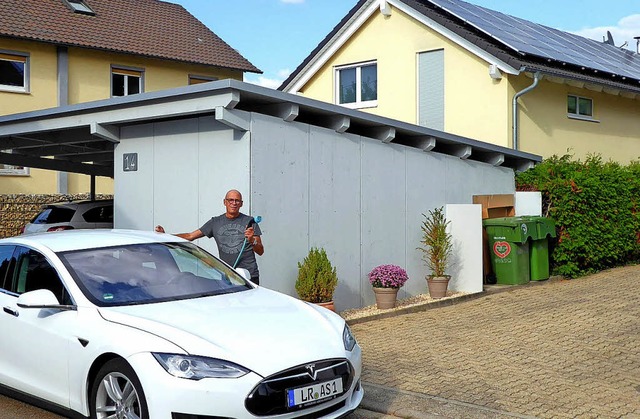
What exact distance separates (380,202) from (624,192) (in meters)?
6.50

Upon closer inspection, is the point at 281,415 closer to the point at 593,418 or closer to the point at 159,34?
the point at 593,418

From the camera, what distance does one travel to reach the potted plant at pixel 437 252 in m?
12.3

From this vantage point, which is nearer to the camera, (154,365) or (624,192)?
(154,365)

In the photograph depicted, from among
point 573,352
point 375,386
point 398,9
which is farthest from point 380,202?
point 398,9

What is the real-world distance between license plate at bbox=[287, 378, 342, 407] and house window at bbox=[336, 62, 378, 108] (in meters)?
14.9

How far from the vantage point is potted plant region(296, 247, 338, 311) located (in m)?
10.2

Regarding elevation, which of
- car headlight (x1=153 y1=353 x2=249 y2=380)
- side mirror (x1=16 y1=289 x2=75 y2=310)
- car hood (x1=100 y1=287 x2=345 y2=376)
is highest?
side mirror (x1=16 y1=289 x2=75 y2=310)

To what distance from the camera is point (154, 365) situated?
493cm

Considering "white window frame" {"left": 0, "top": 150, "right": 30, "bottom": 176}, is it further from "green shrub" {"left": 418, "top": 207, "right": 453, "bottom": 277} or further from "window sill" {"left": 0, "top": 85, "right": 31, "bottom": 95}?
"green shrub" {"left": 418, "top": 207, "right": 453, "bottom": 277}

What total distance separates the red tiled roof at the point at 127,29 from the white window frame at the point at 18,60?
2.16ft

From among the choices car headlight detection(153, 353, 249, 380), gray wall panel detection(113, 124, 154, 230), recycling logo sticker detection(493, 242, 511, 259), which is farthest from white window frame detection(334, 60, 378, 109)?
car headlight detection(153, 353, 249, 380)

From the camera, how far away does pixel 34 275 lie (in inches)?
248

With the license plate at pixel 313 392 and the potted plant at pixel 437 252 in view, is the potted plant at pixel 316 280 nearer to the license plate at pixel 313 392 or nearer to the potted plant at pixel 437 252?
the potted plant at pixel 437 252

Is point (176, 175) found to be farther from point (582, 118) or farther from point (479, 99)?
point (582, 118)
